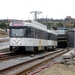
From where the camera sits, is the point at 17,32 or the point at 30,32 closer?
the point at 17,32

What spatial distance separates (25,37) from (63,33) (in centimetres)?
4342

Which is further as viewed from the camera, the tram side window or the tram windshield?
the tram side window

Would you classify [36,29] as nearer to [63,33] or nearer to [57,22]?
[63,33]

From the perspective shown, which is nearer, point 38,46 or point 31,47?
point 31,47

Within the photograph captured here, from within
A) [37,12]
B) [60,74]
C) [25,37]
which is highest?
[37,12]

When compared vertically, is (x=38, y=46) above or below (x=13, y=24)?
below

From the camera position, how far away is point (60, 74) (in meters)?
13.5

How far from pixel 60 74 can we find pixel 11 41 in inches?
608

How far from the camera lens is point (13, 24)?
2878 centimetres

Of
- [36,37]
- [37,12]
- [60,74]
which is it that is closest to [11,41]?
[36,37]

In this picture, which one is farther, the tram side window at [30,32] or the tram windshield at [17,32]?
the tram side window at [30,32]

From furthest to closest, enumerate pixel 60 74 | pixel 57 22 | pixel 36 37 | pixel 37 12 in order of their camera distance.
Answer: pixel 57 22 → pixel 37 12 → pixel 36 37 → pixel 60 74

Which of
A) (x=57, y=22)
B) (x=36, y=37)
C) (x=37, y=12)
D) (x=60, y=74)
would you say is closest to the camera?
(x=60, y=74)

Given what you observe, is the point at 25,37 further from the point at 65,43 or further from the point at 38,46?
the point at 65,43
